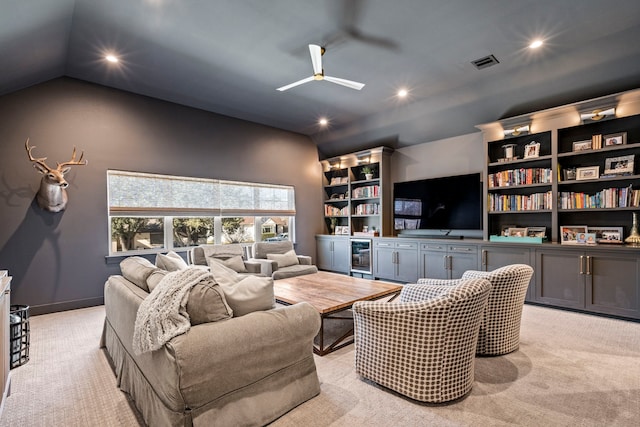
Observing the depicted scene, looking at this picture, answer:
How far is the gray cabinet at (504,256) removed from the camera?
4.23m

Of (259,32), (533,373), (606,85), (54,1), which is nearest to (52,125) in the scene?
(54,1)

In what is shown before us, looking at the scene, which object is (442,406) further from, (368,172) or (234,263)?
(368,172)

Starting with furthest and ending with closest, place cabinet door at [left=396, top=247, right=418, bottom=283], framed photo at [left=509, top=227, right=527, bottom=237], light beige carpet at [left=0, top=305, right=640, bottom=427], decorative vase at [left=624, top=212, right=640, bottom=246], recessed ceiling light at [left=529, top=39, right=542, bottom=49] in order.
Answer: cabinet door at [left=396, top=247, right=418, bottom=283] < framed photo at [left=509, top=227, right=527, bottom=237] < decorative vase at [left=624, top=212, right=640, bottom=246] < recessed ceiling light at [left=529, top=39, right=542, bottom=49] < light beige carpet at [left=0, top=305, right=640, bottom=427]

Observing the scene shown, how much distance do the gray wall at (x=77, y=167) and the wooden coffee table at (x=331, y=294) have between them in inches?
110

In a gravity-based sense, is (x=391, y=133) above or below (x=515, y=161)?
above

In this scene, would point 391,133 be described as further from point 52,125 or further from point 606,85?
point 52,125

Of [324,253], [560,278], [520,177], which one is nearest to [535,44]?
[520,177]

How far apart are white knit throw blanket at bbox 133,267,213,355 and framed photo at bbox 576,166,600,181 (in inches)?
184

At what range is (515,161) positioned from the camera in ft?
14.9

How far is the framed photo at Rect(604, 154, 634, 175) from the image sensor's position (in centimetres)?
376

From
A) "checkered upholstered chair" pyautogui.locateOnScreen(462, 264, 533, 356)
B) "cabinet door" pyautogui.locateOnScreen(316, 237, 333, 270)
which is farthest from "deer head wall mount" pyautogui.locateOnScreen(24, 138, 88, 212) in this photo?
"checkered upholstered chair" pyautogui.locateOnScreen(462, 264, 533, 356)

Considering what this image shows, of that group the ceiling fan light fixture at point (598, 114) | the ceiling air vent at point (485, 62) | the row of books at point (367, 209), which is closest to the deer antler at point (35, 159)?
the row of books at point (367, 209)

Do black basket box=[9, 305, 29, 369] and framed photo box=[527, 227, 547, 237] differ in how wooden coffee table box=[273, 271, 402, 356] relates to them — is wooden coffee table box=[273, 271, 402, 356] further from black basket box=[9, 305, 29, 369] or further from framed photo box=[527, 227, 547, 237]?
framed photo box=[527, 227, 547, 237]

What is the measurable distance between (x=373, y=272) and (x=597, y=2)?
464 cm
